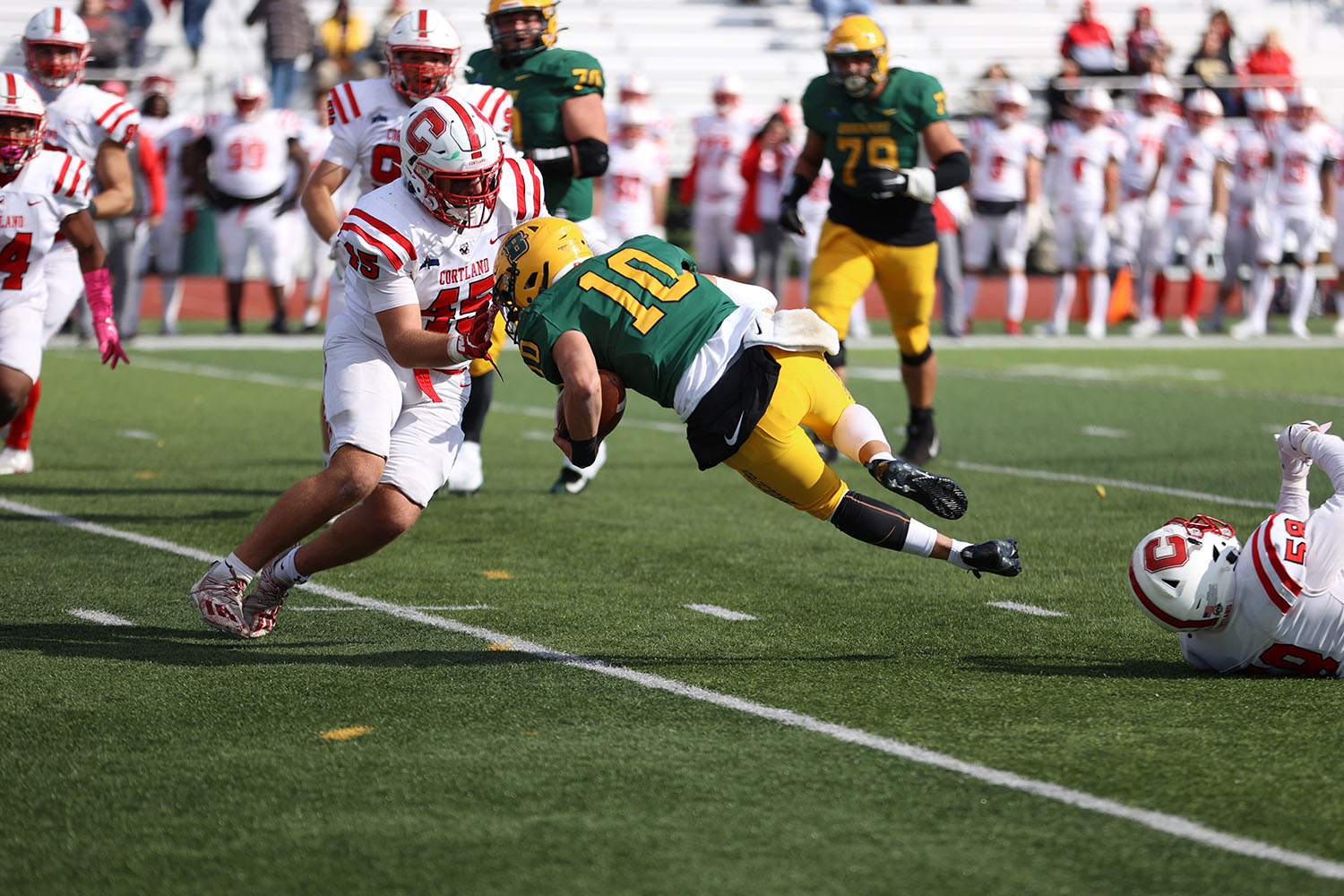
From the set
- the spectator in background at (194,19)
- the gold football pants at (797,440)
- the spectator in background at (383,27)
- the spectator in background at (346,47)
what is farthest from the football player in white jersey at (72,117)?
the spectator in background at (194,19)

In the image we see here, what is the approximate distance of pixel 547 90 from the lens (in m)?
7.04

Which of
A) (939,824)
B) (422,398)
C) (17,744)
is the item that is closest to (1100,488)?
(422,398)

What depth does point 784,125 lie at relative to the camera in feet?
48.9

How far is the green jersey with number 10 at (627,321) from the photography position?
4270 mm

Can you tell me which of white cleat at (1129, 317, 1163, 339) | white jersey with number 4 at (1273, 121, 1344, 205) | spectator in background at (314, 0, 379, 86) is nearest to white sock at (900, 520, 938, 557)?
white cleat at (1129, 317, 1163, 339)

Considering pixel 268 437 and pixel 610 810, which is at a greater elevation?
pixel 610 810

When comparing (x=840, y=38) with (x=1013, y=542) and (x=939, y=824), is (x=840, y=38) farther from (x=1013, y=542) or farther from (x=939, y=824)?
(x=939, y=824)

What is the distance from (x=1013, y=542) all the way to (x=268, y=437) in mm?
5344

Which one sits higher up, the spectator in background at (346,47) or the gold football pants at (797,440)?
the spectator in background at (346,47)

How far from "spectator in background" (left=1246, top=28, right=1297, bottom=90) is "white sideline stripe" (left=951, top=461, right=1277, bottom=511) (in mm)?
14084

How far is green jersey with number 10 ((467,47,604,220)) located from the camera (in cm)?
702

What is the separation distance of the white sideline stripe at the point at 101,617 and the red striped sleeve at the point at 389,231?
4.36ft

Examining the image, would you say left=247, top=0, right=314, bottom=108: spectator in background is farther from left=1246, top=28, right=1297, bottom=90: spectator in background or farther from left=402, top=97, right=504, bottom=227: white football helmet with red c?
left=402, top=97, right=504, bottom=227: white football helmet with red c

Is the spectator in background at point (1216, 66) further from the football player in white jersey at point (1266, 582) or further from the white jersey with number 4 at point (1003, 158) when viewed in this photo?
the football player in white jersey at point (1266, 582)
